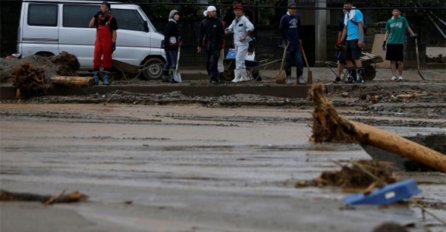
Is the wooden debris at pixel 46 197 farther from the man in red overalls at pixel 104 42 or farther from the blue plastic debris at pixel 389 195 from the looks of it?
the man in red overalls at pixel 104 42

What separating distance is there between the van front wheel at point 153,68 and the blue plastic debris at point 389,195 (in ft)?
51.1

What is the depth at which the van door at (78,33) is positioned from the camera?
21.5 meters

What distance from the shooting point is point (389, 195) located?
590 centimetres

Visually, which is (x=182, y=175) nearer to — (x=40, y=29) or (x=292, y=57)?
(x=292, y=57)

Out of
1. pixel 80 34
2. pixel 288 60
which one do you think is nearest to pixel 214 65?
pixel 288 60

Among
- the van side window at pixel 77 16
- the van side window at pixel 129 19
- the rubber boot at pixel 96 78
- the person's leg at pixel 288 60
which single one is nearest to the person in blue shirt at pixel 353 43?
the person's leg at pixel 288 60

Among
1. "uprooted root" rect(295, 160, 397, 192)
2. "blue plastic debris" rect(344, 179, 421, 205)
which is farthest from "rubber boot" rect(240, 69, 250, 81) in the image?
"blue plastic debris" rect(344, 179, 421, 205)

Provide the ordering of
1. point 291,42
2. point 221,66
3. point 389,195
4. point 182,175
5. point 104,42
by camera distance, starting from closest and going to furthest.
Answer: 1. point 389,195
2. point 182,175
3. point 104,42
4. point 291,42
5. point 221,66

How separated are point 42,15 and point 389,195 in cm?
1667

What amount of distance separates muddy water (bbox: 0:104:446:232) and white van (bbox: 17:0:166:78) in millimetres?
9187

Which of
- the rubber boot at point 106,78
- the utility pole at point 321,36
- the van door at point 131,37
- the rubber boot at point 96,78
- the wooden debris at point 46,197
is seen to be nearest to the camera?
the wooden debris at point 46,197

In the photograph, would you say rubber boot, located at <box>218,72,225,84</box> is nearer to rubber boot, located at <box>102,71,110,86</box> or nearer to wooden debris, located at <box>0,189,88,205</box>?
rubber boot, located at <box>102,71,110,86</box>

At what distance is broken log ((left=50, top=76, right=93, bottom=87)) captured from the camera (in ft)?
52.7

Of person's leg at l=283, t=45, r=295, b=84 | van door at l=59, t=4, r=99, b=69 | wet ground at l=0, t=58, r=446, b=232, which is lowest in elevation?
wet ground at l=0, t=58, r=446, b=232
